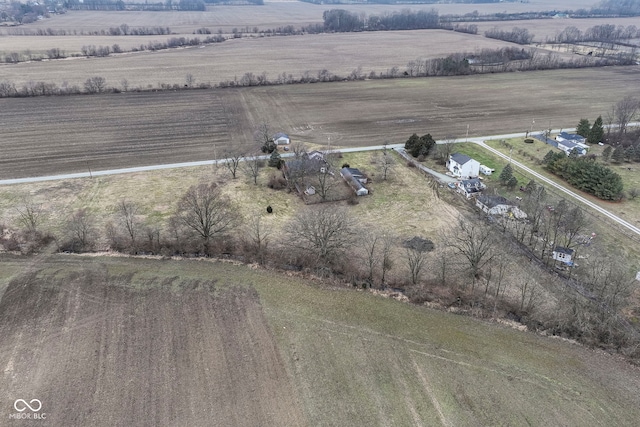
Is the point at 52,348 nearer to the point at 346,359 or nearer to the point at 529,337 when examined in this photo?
the point at 346,359

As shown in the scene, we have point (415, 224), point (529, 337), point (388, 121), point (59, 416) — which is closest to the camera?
point (59, 416)

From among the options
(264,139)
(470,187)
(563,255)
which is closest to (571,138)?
(470,187)

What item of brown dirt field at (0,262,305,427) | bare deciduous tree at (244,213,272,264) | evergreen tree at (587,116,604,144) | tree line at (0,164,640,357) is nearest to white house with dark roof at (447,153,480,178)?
tree line at (0,164,640,357)

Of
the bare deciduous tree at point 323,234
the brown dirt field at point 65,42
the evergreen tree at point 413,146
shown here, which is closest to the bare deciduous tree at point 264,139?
the evergreen tree at point 413,146

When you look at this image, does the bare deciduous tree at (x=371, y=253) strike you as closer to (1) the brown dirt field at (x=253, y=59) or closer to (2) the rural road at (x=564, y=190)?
(2) the rural road at (x=564, y=190)

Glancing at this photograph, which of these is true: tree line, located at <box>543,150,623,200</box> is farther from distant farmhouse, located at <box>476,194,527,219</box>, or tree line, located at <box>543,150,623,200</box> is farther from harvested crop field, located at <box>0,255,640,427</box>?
harvested crop field, located at <box>0,255,640,427</box>

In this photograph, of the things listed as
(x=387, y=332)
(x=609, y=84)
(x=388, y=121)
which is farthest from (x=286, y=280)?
(x=609, y=84)

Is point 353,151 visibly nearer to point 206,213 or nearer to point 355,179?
point 355,179
